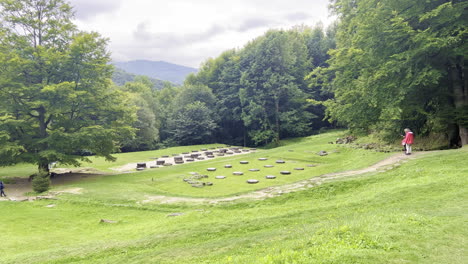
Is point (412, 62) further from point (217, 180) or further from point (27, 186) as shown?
point (27, 186)

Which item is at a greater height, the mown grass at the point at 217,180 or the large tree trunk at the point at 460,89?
the large tree trunk at the point at 460,89

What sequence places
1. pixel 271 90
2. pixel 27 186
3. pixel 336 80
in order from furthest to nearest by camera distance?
1. pixel 271 90
2. pixel 336 80
3. pixel 27 186

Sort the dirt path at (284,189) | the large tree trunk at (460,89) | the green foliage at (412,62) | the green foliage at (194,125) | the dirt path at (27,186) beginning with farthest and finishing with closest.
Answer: the green foliage at (194,125), the dirt path at (27,186), the large tree trunk at (460,89), the green foliage at (412,62), the dirt path at (284,189)

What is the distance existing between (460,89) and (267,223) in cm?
1582

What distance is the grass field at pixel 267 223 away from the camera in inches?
195

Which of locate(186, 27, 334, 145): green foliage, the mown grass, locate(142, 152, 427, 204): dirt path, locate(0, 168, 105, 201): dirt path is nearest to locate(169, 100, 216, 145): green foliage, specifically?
Result: locate(186, 27, 334, 145): green foliage

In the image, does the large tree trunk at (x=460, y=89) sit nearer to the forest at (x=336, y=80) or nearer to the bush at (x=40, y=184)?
the forest at (x=336, y=80)

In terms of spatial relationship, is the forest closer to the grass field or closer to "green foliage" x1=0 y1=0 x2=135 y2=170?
"green foliage" x1=0 y1=0 x2=135 y2=170

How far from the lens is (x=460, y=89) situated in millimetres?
16469

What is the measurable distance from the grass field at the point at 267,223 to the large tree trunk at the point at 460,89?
390cm

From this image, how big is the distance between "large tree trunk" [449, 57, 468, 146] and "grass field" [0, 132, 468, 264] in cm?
390

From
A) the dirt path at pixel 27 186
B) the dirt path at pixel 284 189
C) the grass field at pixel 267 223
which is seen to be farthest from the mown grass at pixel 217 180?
the dirt path at pixel 27 186

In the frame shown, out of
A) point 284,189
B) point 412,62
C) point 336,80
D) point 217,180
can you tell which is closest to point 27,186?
point 217,180

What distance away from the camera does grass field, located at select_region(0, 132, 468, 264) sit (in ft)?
16.3
